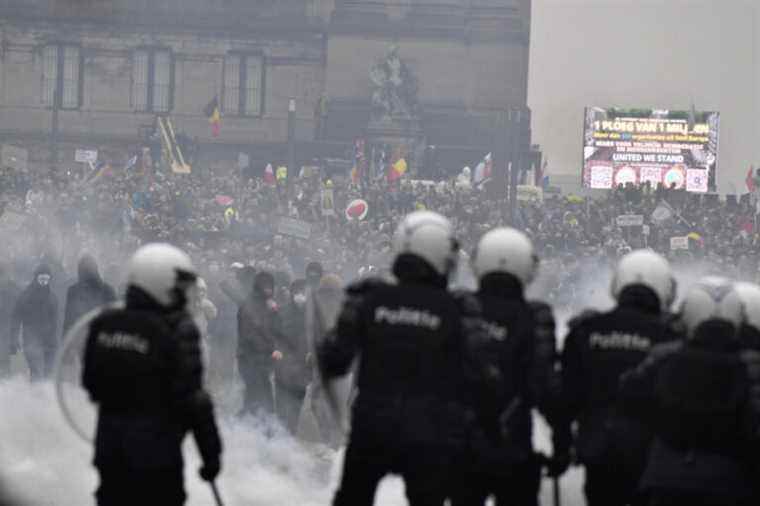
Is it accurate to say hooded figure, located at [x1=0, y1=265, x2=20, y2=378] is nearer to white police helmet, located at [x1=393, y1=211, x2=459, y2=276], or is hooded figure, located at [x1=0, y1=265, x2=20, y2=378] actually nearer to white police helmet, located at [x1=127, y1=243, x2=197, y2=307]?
white police helmet, located at [x1=127, y1=243, x2=197, y2=307]

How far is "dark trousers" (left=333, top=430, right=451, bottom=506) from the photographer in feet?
24.9

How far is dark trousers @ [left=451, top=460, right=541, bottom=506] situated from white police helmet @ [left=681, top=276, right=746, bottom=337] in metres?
1.10

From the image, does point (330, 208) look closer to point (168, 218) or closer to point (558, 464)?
point (168, 218)

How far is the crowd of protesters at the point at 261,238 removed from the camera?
18.0 meters

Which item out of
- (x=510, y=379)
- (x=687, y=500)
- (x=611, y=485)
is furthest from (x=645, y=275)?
(x=687, y=500)

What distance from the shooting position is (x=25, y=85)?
67.7m

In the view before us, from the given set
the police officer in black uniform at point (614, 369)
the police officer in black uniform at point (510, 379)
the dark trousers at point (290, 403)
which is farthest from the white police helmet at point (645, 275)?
the dark trousers at point (290, 403)

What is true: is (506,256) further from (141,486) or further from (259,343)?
(259,343)

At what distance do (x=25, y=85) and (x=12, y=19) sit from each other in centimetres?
260

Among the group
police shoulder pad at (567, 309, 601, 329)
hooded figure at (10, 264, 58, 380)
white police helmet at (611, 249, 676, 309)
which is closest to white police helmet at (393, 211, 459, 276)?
police shoulder pad at (567, 309, 601, 329)

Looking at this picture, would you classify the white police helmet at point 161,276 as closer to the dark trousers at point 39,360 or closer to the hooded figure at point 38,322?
the dark trousers at point 39,360

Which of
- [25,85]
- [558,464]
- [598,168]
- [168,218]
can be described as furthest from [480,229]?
[25,85]

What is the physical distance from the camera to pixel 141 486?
25.1ft

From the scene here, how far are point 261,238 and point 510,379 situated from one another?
24521 mm
